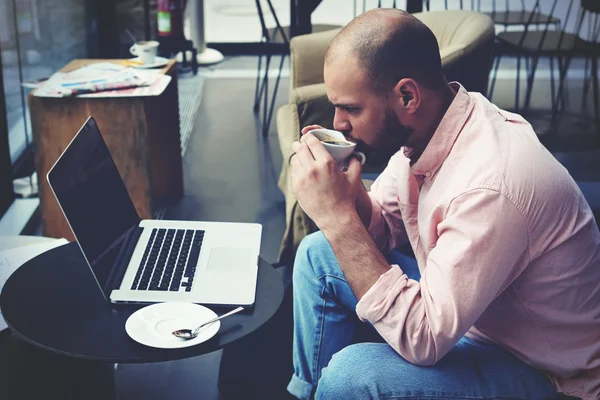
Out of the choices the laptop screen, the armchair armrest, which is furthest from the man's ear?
the armchair armrest

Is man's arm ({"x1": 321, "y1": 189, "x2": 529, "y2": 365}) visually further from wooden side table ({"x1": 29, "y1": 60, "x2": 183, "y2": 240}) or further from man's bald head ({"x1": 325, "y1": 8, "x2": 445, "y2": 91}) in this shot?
wooden side table ({"x1": 29, "y1": 60, "x2": 183, "y2": 240})

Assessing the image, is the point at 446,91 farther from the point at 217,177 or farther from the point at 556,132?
the point at 556,132

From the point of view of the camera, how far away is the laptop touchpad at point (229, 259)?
140cm

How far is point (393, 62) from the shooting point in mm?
1245

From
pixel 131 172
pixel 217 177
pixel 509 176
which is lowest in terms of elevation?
pixel 217 177

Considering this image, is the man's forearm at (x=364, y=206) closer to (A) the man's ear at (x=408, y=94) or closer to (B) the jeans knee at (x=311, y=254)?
(B) the jeans knee at (x=311, y=254)

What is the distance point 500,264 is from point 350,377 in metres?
0.32

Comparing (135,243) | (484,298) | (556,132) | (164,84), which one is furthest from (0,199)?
(556,132)

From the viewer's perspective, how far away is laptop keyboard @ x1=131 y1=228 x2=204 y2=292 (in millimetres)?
1329

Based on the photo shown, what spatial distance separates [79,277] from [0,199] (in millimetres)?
1601

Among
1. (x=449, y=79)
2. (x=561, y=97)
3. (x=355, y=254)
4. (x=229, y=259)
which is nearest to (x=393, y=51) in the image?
(x=355, y=254)

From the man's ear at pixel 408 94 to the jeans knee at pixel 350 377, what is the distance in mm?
437

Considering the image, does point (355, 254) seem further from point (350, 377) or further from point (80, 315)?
point (80, 315)

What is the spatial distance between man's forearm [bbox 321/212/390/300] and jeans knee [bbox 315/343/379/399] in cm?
11
